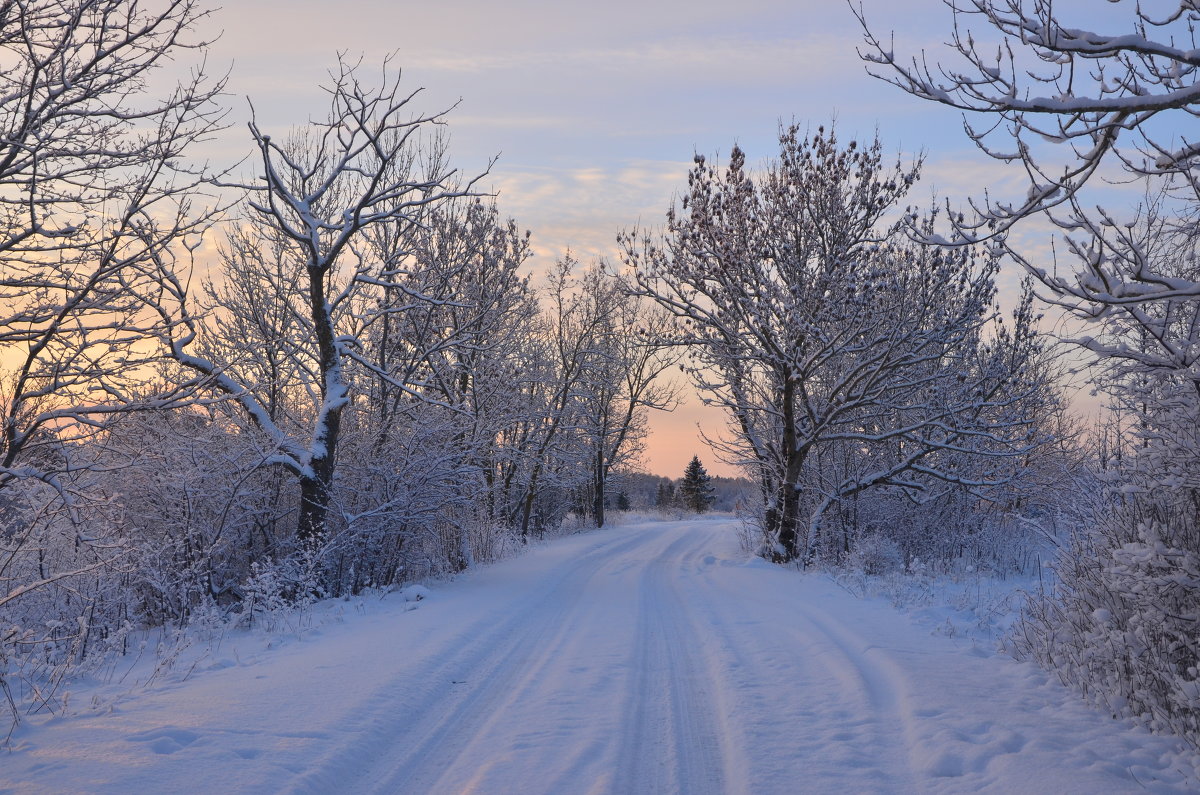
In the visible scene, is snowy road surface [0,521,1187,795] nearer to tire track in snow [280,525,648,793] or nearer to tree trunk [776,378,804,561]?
tire track in snow [280,525,648,793]

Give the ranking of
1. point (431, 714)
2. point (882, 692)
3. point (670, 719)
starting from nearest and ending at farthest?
point (670, 719) → point (431, 714) → point (882, 692)

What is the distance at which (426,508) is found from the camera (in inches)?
532

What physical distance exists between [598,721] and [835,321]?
40.3 ft

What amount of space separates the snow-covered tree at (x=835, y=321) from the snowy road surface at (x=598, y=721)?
7.35m

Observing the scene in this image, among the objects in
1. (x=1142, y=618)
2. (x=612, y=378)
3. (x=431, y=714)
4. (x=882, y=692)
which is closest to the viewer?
(x=1142, y=618)

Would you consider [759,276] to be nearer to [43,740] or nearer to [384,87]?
[384,87]

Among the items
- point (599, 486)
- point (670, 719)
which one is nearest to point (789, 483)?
point (670, 719)

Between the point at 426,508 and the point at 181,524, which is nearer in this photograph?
the point at 181,524

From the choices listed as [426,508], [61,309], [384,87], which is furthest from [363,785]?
[384,87]

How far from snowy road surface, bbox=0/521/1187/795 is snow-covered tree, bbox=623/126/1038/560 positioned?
7346 mm

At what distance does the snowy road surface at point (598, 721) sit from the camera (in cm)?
463

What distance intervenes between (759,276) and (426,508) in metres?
8.80

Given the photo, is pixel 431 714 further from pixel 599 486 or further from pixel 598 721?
pixel 599 486

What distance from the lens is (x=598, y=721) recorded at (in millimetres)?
5738
